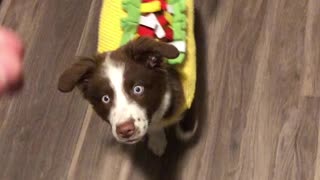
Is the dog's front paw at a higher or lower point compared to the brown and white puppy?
lower

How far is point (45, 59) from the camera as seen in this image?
1911 mm

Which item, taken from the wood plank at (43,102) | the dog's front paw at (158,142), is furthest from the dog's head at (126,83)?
the wood plank at (43,102)

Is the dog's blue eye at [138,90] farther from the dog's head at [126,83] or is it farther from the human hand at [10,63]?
the human hand at [10,63]

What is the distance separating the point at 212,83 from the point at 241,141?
23 cm

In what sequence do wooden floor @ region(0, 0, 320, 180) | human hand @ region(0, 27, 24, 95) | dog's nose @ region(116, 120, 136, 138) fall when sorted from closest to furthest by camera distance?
human hand @ region(0, 27, 24, 95)
dog's nose @ region(116, 120, 136, 138)
wooden floor @ region(0, 0, 320, 180)

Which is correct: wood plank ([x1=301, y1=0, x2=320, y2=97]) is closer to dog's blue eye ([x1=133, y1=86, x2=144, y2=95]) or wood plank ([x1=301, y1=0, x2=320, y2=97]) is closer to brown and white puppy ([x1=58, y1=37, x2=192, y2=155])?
brown and white puppy ([x1=58, y1=37, x2=192, y2=155])

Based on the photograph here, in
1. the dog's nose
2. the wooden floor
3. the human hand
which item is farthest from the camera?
the wooden floor

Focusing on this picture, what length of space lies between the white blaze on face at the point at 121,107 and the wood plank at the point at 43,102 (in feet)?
1.67

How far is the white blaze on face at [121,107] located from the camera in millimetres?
1263

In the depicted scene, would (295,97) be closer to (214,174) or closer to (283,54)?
(283,54)

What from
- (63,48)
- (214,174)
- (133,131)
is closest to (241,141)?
(214,174)

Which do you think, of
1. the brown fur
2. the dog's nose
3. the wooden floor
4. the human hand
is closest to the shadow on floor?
the wooden floor

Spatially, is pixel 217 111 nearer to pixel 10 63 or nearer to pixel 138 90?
pixel 138 90

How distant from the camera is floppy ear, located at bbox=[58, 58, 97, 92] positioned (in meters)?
1.33
